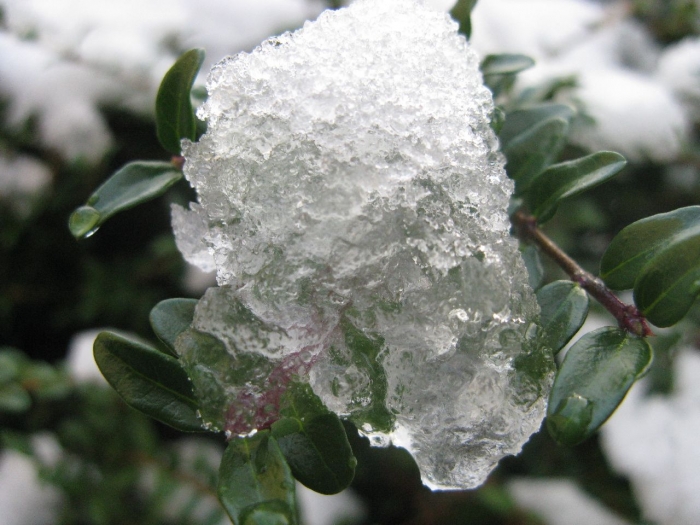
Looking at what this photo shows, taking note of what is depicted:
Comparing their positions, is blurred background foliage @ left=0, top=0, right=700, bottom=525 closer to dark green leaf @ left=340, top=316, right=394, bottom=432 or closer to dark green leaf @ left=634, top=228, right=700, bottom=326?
dark green leaf @ left=634, top=228, right=700, bottom=326

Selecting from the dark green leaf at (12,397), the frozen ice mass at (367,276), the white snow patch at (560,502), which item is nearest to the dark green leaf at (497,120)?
the frozen ice mass at (367,276)

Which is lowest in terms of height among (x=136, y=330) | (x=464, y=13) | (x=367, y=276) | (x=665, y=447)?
(x=665, y=447)

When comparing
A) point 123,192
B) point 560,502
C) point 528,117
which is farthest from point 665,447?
point 123,192

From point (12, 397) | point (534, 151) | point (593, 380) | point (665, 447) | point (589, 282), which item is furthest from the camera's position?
point (665, 447)

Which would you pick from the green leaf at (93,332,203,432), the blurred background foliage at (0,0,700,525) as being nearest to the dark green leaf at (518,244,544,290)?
the green leaf at (93,332,203,432)

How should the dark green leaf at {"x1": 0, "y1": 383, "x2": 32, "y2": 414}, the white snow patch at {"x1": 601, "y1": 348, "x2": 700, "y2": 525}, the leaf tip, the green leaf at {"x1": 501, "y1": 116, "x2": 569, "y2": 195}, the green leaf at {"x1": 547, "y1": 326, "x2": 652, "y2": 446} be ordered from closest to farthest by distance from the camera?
the green leaf at {"x1": 547, "y1": 326, "x2": 652, "y2": 446}
the leaf tip
the green leaf at {"x1": 501, "y1": 116, "x2": 569, "y2": 195}
the dark green leaf at {"x1": 0, "y1": 383, "x2": 32, "y2": 414}
the white snow patch at {"x1": 601, "y1": 348, "x2": 700, "y2": 525}

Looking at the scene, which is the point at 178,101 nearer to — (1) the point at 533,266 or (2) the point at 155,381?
(2) the point at 155,381
